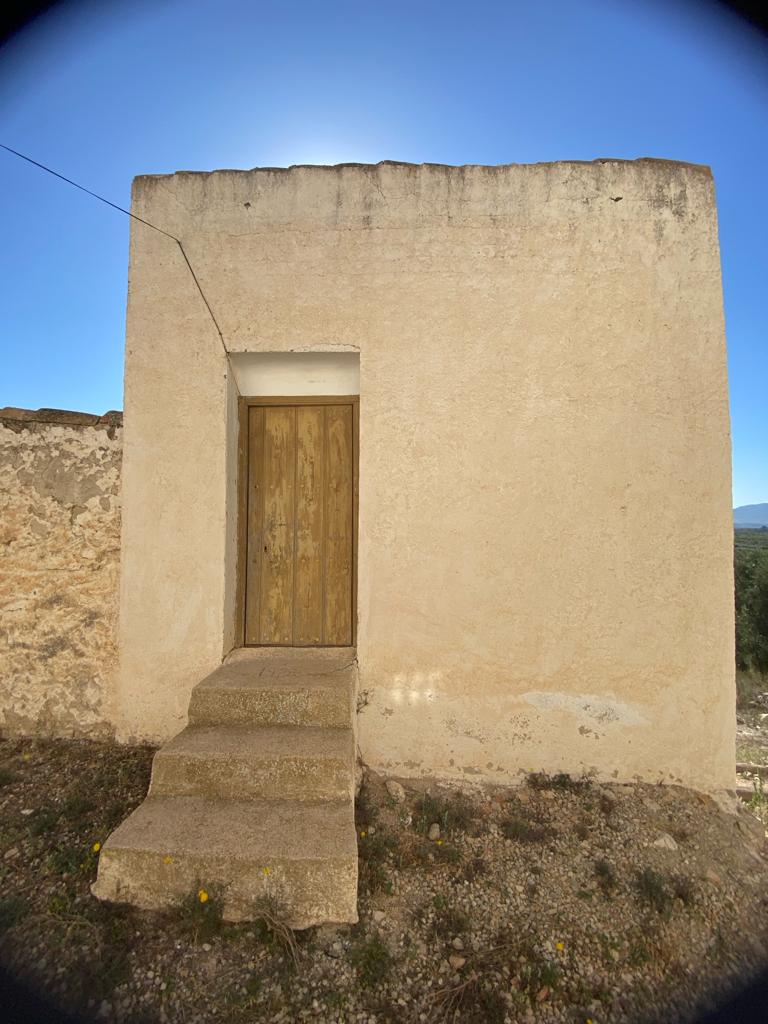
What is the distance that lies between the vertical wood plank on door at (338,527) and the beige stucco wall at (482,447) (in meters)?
0.38

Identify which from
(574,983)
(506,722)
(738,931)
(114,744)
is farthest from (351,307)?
(738,931)

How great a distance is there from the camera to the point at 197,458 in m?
3.30

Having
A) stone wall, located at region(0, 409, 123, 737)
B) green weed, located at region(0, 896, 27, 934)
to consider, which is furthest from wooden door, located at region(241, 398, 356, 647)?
green weed, located at region(0, 896, 27, 934)

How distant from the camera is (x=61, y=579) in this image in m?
3.36

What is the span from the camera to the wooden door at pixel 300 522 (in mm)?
3545

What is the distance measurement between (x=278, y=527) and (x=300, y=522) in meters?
0.18

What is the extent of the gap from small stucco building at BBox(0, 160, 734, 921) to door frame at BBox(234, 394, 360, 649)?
20cm

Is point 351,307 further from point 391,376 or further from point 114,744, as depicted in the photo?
point 114,744

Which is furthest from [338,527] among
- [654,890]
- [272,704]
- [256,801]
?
[654,890]

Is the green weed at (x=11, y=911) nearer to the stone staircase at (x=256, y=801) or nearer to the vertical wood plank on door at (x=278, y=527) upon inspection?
the stone staircase at (x=256, y=801)

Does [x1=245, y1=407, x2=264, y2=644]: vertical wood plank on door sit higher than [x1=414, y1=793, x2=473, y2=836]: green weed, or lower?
higher

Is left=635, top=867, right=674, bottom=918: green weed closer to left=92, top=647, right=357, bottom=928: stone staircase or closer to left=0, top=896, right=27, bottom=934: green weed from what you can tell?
left=92, top=647, right=357, bottom=928: stone staircase

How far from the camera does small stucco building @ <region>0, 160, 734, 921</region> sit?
3.15m

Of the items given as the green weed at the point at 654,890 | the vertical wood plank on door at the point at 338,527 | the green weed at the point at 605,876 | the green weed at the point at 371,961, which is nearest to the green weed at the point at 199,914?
the green weed at the point at 371,961
